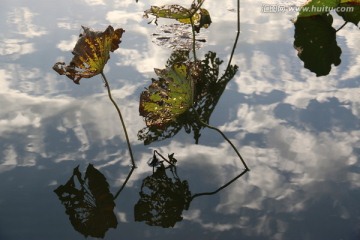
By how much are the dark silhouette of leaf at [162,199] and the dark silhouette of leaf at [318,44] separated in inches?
30.6

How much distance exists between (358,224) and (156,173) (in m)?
0.64

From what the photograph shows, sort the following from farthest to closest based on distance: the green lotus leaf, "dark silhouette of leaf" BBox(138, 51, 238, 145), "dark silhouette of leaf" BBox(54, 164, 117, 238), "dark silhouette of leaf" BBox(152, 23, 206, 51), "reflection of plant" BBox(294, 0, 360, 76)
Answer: "dark silhouette of leaf" BBox(152, 23, 206, 51)
"reflection of plant" BBox(294, 0, 360, 76)
"dark silhouette of leaf" BBox(138, 51, 238, 145)
the green lotus leaf
"dark silhouette of leaf" BBox(54, 164, 117, 238)

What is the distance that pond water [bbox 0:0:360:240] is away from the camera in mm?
1502

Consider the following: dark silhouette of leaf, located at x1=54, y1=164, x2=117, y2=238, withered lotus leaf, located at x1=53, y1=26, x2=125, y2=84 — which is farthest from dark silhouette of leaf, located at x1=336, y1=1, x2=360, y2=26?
dark silhouette of leaf, located at x1=54, y1=164, x2=117, y2=238

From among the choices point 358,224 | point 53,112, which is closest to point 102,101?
point 53,112

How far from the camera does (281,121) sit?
6.61 feet

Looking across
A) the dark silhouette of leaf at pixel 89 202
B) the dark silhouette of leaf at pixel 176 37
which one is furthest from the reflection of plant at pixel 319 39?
the dark silhouette of leaf at pixel 89 202

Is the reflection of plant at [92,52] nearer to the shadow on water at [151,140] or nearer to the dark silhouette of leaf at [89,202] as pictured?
the shadow on water at [151,140]

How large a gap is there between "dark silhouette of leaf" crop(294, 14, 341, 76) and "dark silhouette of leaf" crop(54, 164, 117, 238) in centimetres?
97

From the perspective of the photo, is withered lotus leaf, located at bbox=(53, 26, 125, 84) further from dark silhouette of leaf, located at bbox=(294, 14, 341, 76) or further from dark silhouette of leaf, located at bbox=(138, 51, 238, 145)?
dark silhouette of leaf, located at bbox=(294, 14, 341, 76)

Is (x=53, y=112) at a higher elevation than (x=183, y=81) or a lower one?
lower

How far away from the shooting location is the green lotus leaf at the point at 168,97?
1711 mm

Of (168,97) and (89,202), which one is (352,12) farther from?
(89,202)

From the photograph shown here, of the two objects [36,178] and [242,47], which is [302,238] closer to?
[36,178]
